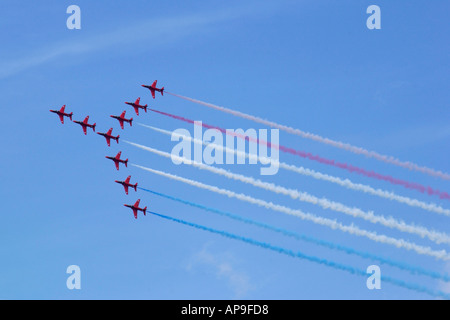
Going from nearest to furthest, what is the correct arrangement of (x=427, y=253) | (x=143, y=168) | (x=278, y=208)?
(x=427, y=253) < (x=278, y=208) < (x=143, y=168)

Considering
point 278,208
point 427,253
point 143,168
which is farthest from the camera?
point 143,168

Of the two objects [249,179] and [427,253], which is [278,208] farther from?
[427,253]

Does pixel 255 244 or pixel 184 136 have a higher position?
pixel 184 136

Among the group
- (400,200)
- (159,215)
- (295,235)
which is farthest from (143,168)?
(400,200)

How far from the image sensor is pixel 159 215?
126812mm

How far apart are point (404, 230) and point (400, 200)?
550cm

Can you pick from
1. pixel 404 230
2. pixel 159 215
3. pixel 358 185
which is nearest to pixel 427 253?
pixel 404 230

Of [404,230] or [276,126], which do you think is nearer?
[404,230]

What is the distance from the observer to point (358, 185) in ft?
393

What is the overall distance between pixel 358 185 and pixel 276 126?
13.7m

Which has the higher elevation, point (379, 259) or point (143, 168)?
point (143, 168)

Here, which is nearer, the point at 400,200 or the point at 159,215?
the point at 400,200

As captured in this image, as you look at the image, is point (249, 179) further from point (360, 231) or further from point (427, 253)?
point (427, 253)

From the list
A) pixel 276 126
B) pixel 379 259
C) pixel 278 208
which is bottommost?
pixel 379 259
